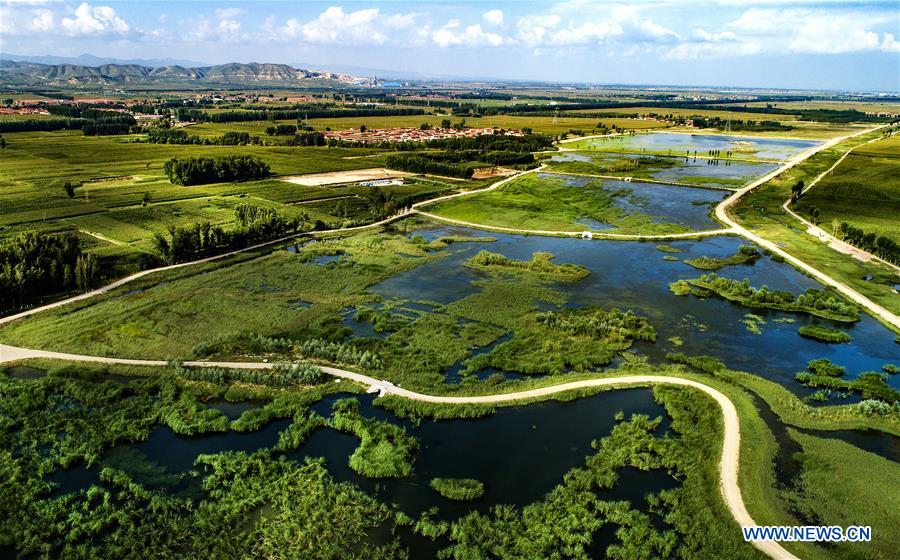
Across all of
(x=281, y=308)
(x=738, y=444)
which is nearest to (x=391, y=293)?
(x=281, y=308)

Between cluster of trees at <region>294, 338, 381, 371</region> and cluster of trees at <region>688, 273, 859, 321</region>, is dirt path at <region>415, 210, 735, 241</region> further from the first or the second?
cluster of trees at <region>294, 338, 381, 371</region>

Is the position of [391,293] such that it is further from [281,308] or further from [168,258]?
[168,258]

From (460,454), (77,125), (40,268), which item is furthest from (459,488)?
(77,125)

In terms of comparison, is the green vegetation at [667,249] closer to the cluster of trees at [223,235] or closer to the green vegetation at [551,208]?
the green vegetation at [551,208]

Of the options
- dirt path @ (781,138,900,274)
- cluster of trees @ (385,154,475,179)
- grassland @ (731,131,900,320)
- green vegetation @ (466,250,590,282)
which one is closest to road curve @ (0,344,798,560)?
green vegetation @ (466,250,590,282)

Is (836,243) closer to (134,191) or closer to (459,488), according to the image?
(459,488)
